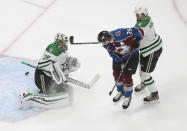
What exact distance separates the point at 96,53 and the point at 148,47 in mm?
1097

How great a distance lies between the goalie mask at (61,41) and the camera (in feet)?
10.1

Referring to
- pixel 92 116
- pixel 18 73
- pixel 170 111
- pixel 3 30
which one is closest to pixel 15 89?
pixel 18 73

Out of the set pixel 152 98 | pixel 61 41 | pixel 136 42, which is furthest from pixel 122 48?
pixel 152 98

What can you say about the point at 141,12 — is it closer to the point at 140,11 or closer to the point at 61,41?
the point at 140,11

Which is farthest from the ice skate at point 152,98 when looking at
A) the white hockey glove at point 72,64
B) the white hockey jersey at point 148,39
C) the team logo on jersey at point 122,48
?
the white hockey glove at point 72,64

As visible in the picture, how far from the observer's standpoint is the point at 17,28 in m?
4.39

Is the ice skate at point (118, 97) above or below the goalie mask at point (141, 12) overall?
below

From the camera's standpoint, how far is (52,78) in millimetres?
3297

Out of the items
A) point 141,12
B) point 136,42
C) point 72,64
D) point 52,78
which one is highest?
point 141,12

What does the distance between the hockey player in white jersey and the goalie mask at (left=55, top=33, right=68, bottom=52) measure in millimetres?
653

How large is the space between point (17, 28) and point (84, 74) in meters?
1.27

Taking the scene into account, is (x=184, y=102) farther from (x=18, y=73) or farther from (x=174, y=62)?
(x=18, y=73)

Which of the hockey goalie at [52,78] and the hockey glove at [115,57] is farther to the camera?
the hockey goalie at [52,78]

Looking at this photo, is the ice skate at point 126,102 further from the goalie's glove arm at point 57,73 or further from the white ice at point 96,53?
the goalie's glove arm at point 57,73
